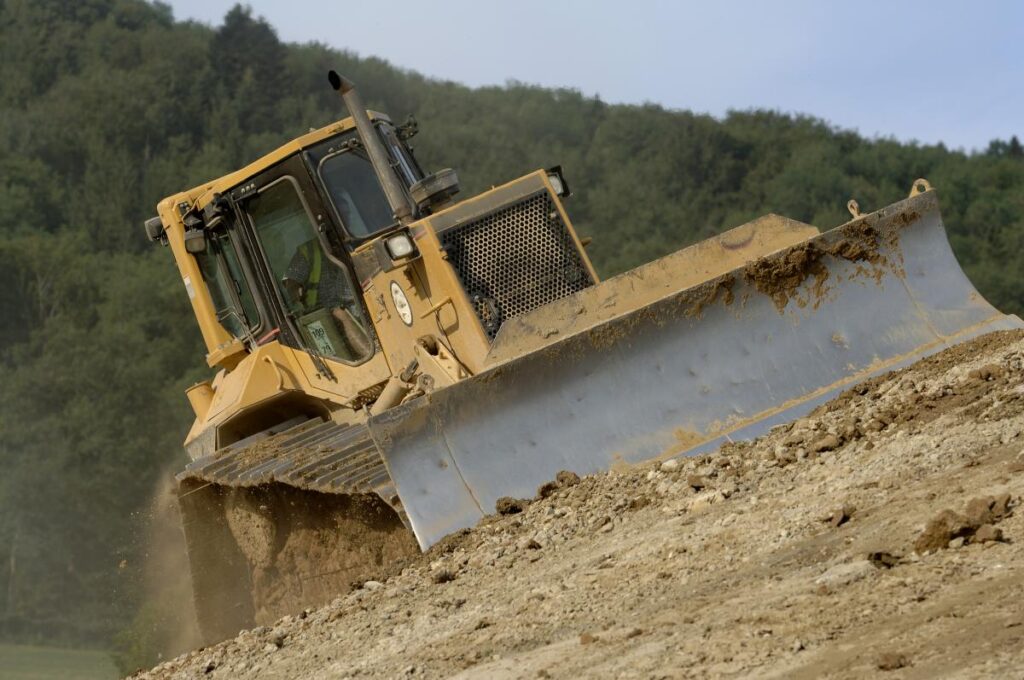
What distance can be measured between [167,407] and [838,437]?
82.8 feet

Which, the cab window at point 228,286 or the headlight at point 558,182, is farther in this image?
the cab window at point 228,286

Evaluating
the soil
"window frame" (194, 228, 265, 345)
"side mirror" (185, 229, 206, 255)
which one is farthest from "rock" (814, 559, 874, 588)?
"side mirror" (185, 229, 206, 255)

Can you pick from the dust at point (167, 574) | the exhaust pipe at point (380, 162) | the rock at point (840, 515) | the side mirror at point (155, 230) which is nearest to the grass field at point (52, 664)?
the dust at point (167, 574)

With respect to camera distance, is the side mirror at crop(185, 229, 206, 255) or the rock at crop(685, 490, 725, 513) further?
the side mirror at crop(185, 229, 206, 255)

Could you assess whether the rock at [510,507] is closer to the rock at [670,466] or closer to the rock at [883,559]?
the rock at [670,466]

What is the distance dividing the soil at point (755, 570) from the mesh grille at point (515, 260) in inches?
56.9

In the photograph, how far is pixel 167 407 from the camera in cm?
3062

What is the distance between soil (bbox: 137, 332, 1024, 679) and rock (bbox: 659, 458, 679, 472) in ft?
0.05

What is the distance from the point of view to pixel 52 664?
1897 centimetres

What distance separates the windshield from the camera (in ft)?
30.2

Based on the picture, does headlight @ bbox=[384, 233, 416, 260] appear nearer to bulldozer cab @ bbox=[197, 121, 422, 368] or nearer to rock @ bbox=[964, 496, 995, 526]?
bulldozer cab @ bbox=[197, 121, 422, 368]

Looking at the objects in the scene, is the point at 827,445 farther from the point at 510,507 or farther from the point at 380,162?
the point at 380,162

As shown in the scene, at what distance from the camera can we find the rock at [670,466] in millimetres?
6930

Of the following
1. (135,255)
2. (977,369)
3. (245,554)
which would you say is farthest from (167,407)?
(977,369)
